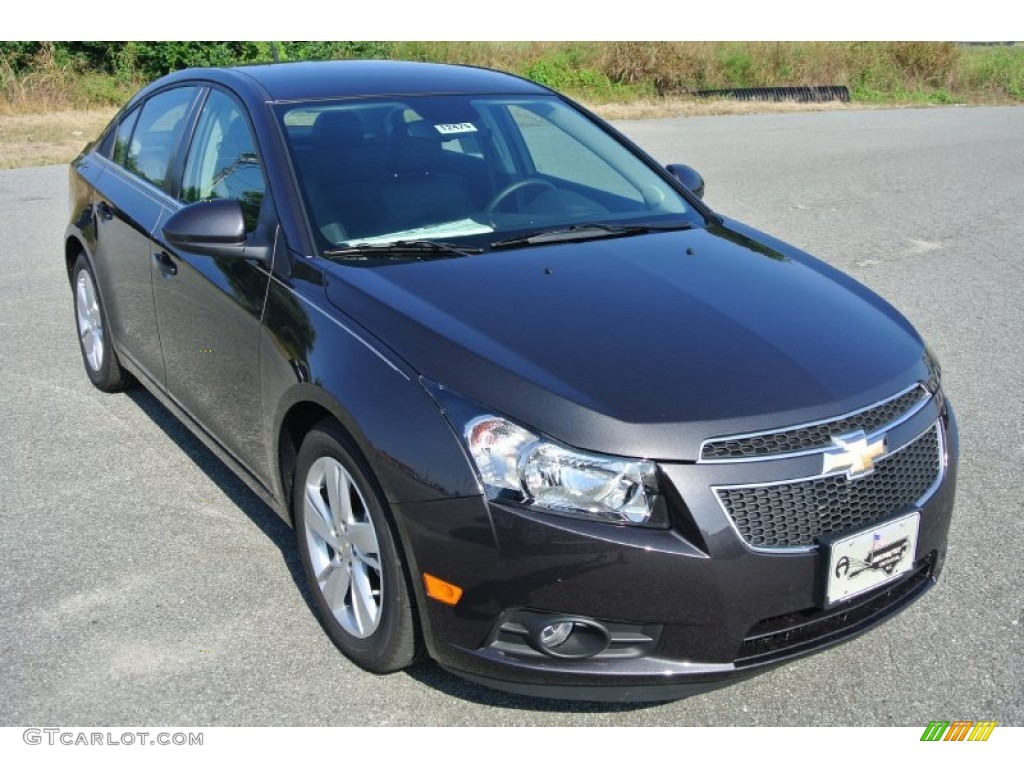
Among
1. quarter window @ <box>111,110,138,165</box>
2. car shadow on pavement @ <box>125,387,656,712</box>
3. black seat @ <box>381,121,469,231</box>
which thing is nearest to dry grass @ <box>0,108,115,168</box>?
quarter window @ <box>111,110,138,165</box>

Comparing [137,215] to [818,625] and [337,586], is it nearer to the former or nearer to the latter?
[337,586]

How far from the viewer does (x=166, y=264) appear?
14.4ft

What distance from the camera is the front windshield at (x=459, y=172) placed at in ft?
12.7

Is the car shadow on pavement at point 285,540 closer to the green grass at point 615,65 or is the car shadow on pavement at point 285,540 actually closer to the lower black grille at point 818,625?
the lower black grille at point 818,625

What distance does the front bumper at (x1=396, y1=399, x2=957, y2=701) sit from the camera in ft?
8.96

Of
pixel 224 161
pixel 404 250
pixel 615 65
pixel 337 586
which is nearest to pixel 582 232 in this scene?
pixel 404 250

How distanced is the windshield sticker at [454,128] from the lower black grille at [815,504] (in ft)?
7.00

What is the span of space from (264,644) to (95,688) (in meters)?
0.50

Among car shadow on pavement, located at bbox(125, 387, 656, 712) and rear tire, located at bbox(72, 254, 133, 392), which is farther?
rear tire, located at bbox(72, 254, 133, 392)
